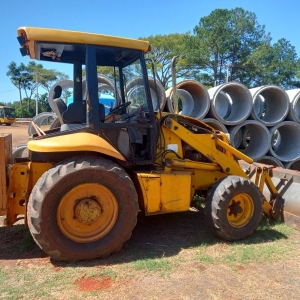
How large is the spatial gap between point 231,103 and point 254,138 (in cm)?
114

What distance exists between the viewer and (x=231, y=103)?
9008 mm

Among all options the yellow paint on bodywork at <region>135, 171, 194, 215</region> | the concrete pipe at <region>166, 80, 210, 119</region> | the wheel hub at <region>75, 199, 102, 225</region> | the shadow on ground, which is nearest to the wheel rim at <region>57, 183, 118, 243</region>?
the wheel hub at <region>75, 199, 102, 225</region>

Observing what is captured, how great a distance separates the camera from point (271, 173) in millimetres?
5180

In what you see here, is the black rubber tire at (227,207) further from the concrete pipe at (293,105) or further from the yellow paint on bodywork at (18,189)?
the concrete pipe at (293,105)

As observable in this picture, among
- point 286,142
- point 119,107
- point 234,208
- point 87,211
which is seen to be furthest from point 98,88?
point 286,142

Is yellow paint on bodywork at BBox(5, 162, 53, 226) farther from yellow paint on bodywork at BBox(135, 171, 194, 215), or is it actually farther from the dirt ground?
yellow paint on bodywork at BBox(135, 171, 194, 215)

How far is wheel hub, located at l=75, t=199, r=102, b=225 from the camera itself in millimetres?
3523

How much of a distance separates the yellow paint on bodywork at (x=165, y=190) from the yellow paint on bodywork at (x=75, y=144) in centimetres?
49

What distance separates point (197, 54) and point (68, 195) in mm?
26094

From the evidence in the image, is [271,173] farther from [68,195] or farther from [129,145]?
[68,195]

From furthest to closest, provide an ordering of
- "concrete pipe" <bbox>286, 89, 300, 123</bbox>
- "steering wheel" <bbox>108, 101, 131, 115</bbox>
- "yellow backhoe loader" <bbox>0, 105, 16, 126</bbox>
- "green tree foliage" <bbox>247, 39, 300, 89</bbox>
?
"yellow backhoe loader" <bbox>0, 105, 16, 126</bbox> → "green tree foliage" <bbox>247, 39, 300, 89</bbox> → "concrete pipe" <bbox>286, 89, 300, 123</bbox> → "steering wheel" <bbox>108, 101, 131, 115</bbox>

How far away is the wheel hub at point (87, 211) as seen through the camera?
352 centimetres

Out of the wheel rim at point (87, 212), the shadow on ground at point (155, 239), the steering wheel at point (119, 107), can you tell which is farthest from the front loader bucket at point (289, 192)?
the wheel rim at point (87, 212)

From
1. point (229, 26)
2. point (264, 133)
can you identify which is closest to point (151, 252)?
point (264, 133)
